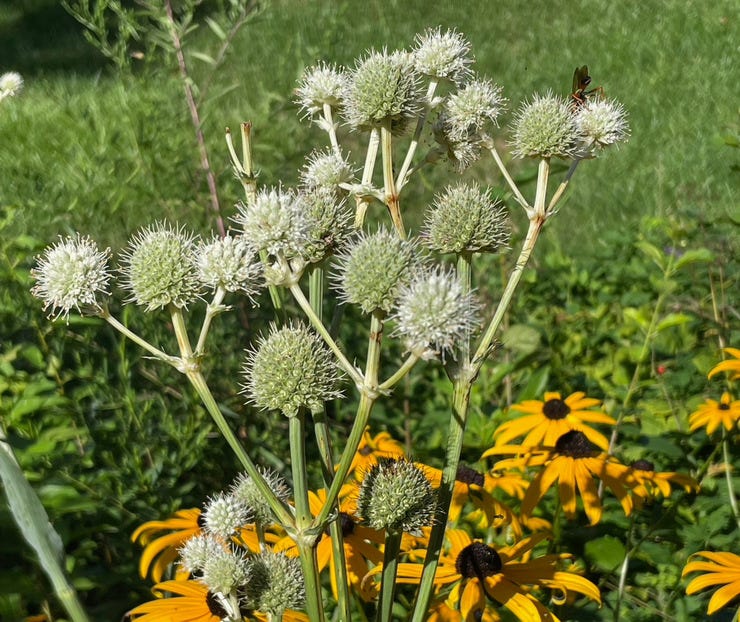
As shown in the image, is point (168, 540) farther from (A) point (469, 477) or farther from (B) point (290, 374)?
(B) point (290, 374)

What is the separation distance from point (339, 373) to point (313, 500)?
0.62 m

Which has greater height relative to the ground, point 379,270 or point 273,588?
point 379,270

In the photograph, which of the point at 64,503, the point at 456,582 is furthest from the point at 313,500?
the point at 64,503

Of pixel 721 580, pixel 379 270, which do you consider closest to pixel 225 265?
pixel 379 270

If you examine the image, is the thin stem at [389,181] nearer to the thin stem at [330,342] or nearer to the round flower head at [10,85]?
the thin stem at [330,342]

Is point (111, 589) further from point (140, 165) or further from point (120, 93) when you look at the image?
point (120, 93)

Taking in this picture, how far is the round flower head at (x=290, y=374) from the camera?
1.17m

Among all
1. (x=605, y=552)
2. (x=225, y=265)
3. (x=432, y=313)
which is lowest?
(x=605, y=552)

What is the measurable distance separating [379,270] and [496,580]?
2.63ft

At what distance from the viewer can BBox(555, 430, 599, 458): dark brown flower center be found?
2.21 m

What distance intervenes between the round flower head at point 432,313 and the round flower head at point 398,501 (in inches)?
8.8

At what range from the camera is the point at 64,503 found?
142cm

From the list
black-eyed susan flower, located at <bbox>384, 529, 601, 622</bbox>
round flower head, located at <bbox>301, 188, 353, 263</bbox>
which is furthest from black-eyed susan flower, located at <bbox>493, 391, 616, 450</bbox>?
round flower head, located at <bbox>301, 188, 353, 263</bbox>

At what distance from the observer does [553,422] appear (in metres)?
2.36
